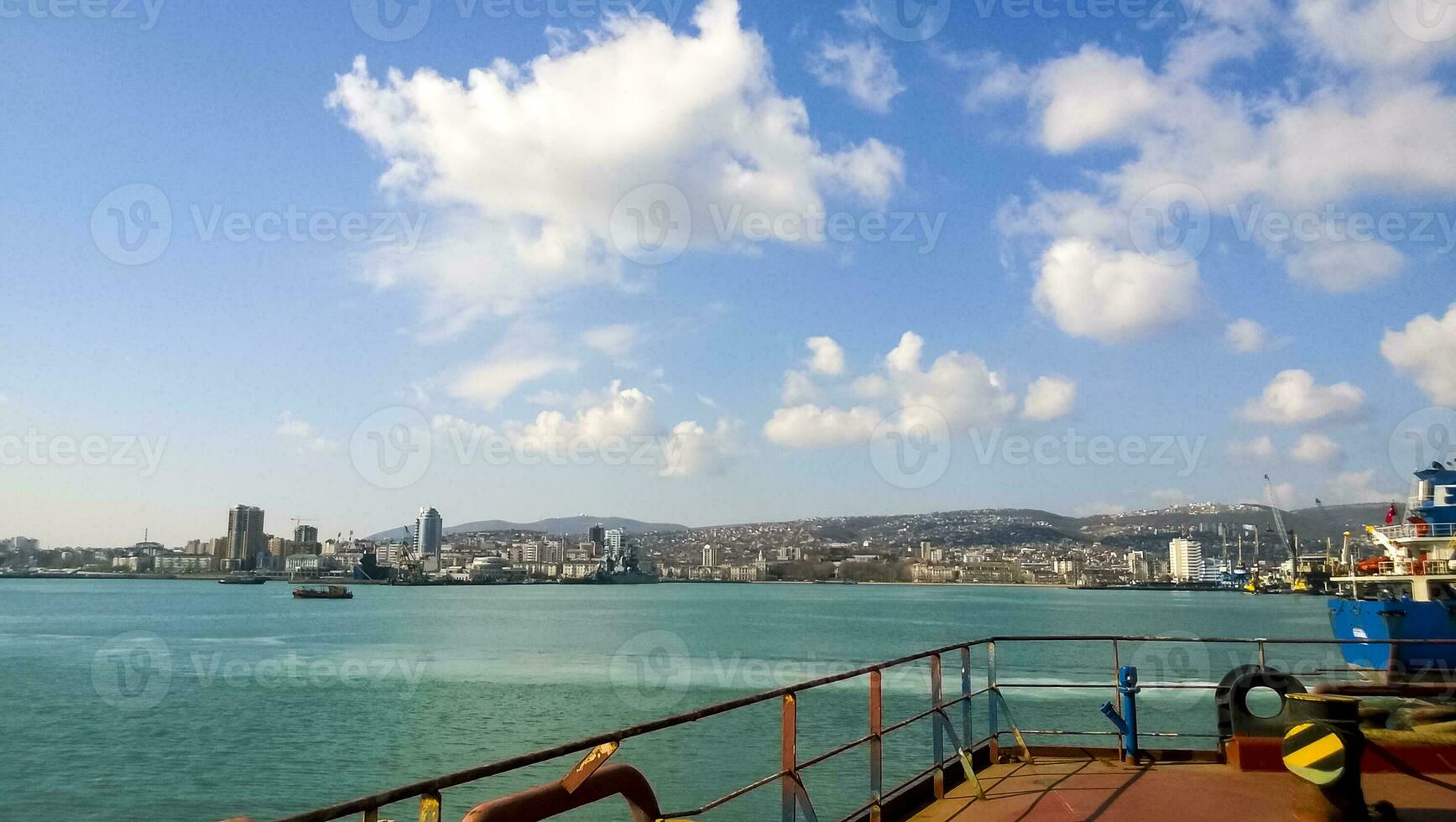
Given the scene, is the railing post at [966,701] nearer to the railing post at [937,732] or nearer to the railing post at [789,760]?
the railing post at [937,732]

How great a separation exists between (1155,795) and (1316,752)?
1387mm

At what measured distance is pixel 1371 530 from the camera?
121 ft

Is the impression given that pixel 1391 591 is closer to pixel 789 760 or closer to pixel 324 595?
pixel 789 760

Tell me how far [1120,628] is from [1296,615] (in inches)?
1662

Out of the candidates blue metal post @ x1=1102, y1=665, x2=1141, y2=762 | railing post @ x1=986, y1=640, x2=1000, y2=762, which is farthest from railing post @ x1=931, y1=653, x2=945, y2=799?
blue metal post @ x1=1102, y1=665, x2=1141, y2=762

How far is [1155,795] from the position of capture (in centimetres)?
691

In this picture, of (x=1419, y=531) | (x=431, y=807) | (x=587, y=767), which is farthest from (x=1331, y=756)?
(x=1419, y=531)

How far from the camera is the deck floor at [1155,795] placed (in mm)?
6367

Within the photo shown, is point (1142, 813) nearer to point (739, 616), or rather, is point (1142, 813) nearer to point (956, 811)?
point (956, 811)

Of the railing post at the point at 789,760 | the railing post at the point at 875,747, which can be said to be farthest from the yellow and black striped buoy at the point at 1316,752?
the railing post at the point at 789,760

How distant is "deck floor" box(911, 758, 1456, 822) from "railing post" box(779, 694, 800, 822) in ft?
5.84

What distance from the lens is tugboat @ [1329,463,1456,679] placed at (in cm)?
3212

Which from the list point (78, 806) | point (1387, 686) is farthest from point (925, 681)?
point (1387, 686)

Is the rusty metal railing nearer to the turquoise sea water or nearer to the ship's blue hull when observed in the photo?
the turquoise sea water
